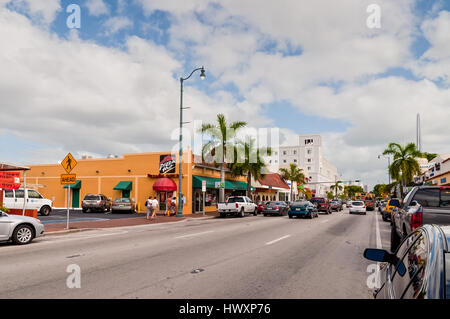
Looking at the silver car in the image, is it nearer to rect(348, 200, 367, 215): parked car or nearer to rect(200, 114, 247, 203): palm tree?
rect(200, 114, 247, 203): palm tree

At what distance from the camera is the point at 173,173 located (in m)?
33.7

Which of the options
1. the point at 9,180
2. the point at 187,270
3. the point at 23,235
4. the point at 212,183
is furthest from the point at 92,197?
the point at 187,270

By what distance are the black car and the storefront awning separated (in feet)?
98.4

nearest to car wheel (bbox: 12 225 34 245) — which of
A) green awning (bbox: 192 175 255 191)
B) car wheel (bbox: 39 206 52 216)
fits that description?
car wheel (bbox: 39 206 52 216)

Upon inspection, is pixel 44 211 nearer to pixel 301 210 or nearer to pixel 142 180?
pixel 142 180

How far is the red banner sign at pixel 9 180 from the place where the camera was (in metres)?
16.0

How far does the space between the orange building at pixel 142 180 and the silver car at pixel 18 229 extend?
20659 millimetres

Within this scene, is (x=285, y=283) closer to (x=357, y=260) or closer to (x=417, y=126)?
(x=357, y=260)

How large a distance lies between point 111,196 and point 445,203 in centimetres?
3376

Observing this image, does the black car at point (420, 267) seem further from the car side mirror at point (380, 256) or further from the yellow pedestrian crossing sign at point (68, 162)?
the yellow pedestrian crossing sign at point (68, 162)

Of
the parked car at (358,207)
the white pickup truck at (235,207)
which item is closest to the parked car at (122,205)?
the white pickup truck at (235,207)

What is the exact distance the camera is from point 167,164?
33.9 m
